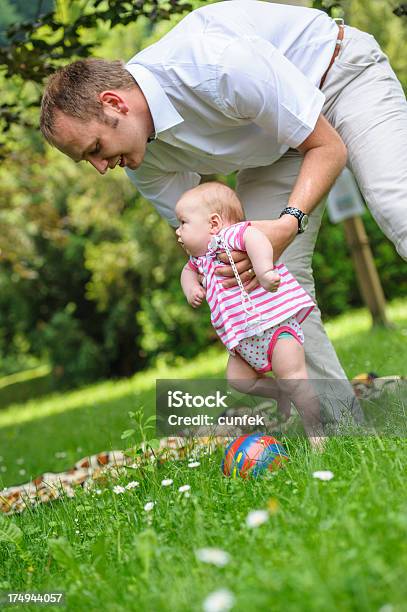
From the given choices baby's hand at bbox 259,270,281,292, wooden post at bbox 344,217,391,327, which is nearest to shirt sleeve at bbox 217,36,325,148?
baby's hand at bbox 259,270,281,292

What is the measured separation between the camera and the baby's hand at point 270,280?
2.82m

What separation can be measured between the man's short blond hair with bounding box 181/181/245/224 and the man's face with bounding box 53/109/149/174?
0.31 m

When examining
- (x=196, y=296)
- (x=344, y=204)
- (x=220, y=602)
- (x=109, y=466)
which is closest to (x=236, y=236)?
(x=196, y=296)

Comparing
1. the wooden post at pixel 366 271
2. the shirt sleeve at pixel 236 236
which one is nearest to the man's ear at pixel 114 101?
the shirt sleeve at pixel 236 236

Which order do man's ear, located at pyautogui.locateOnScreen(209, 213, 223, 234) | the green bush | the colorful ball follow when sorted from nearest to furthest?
the colorful ball → man's ear, located at pyautogui.locateOnScreen(209, 213, 223, 234) → the green bush

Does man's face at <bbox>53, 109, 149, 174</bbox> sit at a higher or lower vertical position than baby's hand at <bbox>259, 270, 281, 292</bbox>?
higher

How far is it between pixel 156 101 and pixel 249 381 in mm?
1177

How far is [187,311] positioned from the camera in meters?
13.7

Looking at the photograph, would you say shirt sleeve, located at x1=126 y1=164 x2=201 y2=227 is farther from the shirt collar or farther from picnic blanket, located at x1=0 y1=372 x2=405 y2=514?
picnic blanket, located at x1=0 y1=372 x2=405 y2=514

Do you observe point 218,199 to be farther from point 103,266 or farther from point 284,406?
point 103,266

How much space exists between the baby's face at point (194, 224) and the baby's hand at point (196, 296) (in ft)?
0.51

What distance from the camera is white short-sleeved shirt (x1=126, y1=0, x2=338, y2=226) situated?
2803 millimetres

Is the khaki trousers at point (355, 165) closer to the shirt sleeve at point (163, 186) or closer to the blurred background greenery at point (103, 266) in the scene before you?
the shirt sleeve at point (163, 186)

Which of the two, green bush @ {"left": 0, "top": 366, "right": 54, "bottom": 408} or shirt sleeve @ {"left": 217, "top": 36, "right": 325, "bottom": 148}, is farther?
green bush @ {"left": 0, "top": 366, "right": 54, "bottom": 408}
